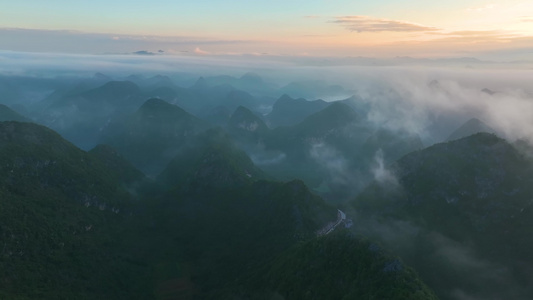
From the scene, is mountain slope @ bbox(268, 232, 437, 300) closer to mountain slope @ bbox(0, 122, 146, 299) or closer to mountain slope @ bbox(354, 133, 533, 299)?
mountain slope @ bbox(354, 133, 533, 299)

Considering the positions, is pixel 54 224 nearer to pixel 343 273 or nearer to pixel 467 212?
pixel 343 273

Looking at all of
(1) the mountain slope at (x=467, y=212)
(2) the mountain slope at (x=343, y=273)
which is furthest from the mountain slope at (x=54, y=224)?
(1) the mountain slope at (x=467, y=212)

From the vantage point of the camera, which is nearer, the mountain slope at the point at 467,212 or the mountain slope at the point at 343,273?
the mountain slope at the point at 343,273

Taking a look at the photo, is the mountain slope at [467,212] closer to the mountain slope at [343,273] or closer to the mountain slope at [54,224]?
the mountain slope at [343,273]

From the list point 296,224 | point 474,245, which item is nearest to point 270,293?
point 296,224

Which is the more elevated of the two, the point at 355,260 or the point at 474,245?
the point at 355,260

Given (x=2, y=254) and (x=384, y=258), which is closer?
(x=384, y=258)

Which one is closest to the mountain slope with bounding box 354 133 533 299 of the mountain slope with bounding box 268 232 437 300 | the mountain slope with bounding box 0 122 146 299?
the mountain slope with bounding box 268 232 437 300

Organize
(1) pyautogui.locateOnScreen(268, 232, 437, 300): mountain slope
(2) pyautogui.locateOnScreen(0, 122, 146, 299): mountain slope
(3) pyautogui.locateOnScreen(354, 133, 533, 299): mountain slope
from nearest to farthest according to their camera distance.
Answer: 1. (1) pyautogui.locateOnScreen(268, 232, 437, 300): mountain slope
2. (3) pyautogui.locateOnScreen(354, 133, 533, 299): mountain slope
3. (2) pyautogui.locateOnScreen(0, 122, 146, 299): mountain slope

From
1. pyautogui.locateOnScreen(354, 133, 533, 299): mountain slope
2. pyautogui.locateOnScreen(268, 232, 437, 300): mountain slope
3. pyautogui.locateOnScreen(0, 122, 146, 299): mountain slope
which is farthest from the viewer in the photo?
pyautogui.locateOnScreen(0, 122, 146, 299): mountain slope

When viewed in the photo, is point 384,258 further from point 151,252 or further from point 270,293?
point 151,252

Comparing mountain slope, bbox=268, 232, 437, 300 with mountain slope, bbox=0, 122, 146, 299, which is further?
mountain slope, bbox=0, 122, 146, 299
